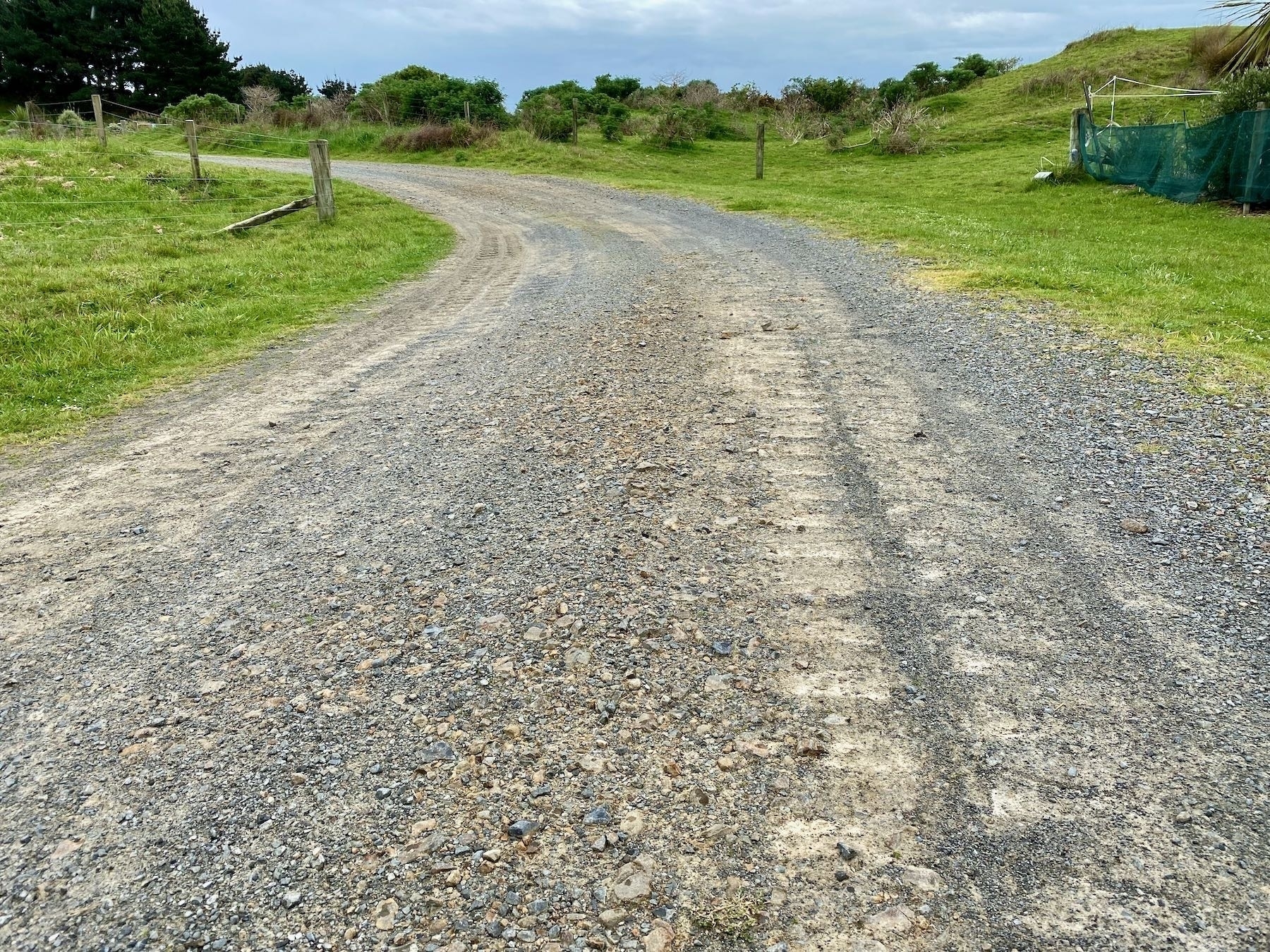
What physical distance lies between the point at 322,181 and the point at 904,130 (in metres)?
21.2

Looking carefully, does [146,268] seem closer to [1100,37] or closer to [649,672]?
[649,672]

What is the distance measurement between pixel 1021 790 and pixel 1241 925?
0.55 m

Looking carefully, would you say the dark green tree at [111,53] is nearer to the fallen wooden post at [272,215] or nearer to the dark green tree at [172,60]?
the dark green tree at [172,60]

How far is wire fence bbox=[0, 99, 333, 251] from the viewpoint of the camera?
39.9 feet

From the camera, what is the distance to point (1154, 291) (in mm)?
8281

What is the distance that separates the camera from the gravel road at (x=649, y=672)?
2092 mm

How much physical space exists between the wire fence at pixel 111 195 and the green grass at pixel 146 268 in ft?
0.14

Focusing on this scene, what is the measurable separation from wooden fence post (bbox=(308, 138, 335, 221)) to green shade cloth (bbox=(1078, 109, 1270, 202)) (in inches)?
623

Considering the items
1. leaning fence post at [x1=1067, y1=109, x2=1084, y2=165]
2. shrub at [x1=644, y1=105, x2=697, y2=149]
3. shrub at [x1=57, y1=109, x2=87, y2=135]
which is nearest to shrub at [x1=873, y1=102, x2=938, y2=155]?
shrub at [x1=644, y1=105, x2=697, y2=149]

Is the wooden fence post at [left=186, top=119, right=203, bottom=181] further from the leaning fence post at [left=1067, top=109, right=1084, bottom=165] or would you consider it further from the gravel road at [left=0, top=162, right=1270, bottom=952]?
the leaning fence post at [left=1067, top=109, right=1084, bottom=165]

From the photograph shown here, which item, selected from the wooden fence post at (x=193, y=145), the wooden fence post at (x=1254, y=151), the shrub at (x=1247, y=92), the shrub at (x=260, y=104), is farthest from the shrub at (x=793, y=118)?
the wooden fence post at (x=193, y=145)

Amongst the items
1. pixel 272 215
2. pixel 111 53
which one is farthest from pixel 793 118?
pixel 111 53

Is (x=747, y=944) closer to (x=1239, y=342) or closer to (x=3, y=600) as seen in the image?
(x=3, y=600)

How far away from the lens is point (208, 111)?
34.6 metres
